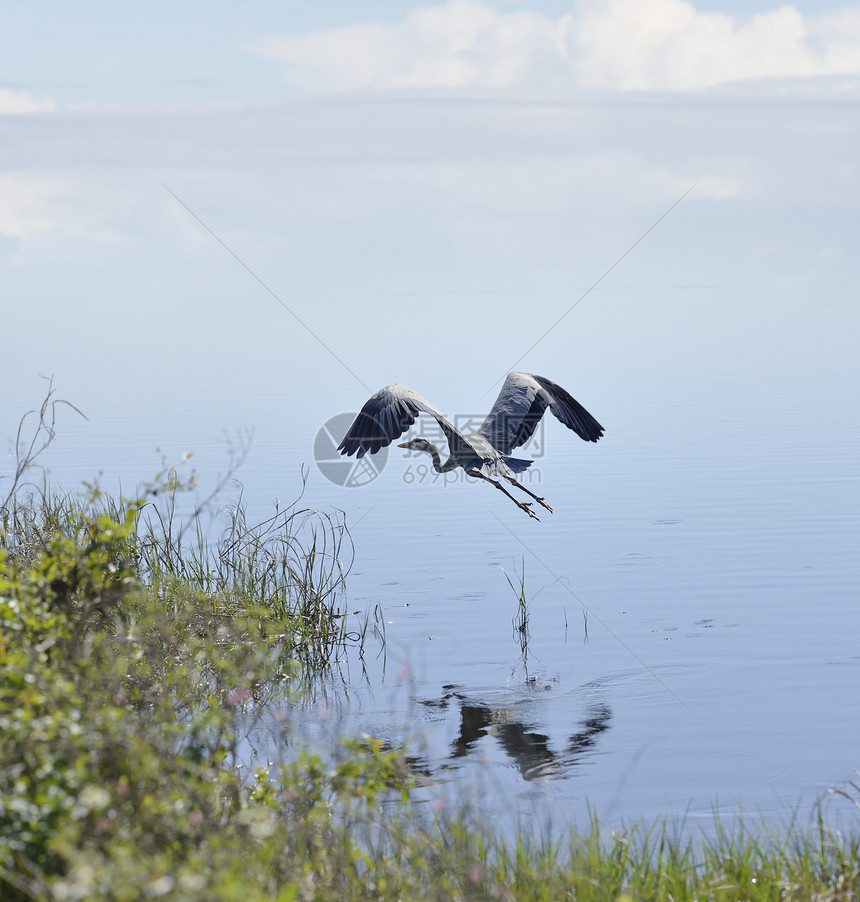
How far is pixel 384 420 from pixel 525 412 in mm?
2026

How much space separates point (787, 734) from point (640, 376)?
267 feet

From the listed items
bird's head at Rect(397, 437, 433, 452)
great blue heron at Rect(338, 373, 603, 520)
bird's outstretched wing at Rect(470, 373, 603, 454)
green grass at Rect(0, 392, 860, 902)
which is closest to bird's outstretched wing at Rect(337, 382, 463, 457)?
great blue heron at Rect(338, 373, 603, 520)

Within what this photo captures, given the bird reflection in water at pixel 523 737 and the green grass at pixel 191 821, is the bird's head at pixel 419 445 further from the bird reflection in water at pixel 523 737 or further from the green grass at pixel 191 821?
the green grass at pixel 191 821

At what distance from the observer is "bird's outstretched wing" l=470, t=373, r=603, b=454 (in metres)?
10.4

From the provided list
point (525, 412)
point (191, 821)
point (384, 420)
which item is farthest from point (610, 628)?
point (191, 821)

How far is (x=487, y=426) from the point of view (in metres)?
10.5

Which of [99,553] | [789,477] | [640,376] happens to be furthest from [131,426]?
[640,376]

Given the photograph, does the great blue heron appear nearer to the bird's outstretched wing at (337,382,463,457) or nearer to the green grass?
the bird's outstretched wing at (337,382,463,457)

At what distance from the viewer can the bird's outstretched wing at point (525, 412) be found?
1042cm

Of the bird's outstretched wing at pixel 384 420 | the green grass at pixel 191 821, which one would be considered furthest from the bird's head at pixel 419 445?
the green grass at pixel 191 821

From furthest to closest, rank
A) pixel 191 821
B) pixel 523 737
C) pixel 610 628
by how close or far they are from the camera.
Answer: pixel 610 628
pixel 523 737
pixel 191 821

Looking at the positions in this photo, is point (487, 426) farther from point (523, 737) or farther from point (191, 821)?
point (191, 821)

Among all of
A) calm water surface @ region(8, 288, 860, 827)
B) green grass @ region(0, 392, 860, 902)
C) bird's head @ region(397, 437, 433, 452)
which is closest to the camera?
green grass @ region(0, 392, 860, 902)

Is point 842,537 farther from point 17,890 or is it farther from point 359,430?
point 17,890
